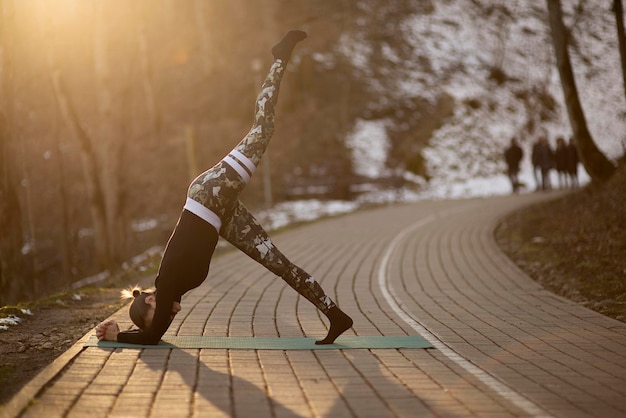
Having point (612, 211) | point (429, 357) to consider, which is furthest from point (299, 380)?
point (612, 211)

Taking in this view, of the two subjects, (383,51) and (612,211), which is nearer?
(612,211)

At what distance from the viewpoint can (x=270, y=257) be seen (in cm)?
751

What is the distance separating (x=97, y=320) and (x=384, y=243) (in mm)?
9990

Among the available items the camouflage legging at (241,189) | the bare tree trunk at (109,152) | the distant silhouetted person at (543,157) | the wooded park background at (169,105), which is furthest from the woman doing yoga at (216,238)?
the distant silhouetted person at (543,157)

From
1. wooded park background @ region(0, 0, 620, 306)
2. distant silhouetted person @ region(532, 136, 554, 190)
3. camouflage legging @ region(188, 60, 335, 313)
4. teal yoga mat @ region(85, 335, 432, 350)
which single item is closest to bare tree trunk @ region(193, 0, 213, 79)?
wooded park background @ region(0, 0, 620, 306)

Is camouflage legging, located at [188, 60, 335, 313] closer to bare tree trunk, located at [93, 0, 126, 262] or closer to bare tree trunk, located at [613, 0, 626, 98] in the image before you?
bare tree trunk, located at [93, 0, 126, 262]

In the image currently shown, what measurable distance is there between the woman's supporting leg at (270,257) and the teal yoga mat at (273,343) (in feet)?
0.75

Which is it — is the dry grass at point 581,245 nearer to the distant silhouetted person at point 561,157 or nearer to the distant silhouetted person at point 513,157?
the distant silhouetted person at point 561,157

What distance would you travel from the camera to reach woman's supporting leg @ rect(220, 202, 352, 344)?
24.5 ft

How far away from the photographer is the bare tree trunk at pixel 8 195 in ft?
50.8

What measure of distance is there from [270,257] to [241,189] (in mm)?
732

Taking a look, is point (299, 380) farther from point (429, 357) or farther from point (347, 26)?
point (347, 26)

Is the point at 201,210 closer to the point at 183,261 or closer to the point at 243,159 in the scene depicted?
the point at 183,261

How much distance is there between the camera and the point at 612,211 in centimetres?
1650
